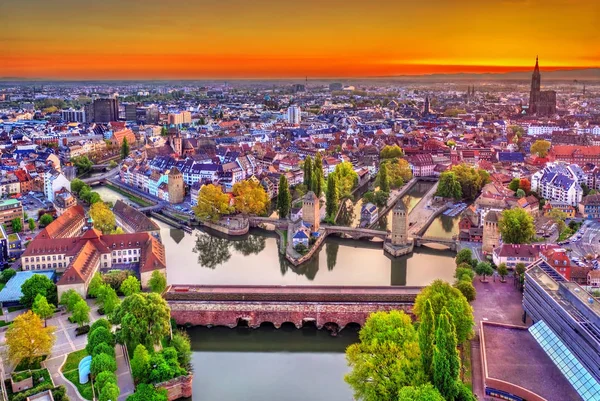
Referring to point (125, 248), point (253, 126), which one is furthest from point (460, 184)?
point (253, 126)

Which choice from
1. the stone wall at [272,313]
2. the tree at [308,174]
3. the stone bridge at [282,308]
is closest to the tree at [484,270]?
the stone bridge at [282,308]

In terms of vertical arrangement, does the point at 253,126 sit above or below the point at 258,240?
above

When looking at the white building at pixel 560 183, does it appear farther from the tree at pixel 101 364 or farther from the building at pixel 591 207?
the tree at pixel 101 364

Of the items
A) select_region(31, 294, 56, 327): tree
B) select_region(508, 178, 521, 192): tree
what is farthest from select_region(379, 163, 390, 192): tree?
select_region(31, 294, 56, 327): tree

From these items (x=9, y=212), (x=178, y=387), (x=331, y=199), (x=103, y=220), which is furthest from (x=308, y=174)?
(x=178, y=387)

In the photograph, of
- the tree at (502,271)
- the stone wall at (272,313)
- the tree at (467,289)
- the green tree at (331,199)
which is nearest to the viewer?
the stone wall at (272,313)

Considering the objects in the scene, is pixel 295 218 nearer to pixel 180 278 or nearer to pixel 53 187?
pixel 180 278
